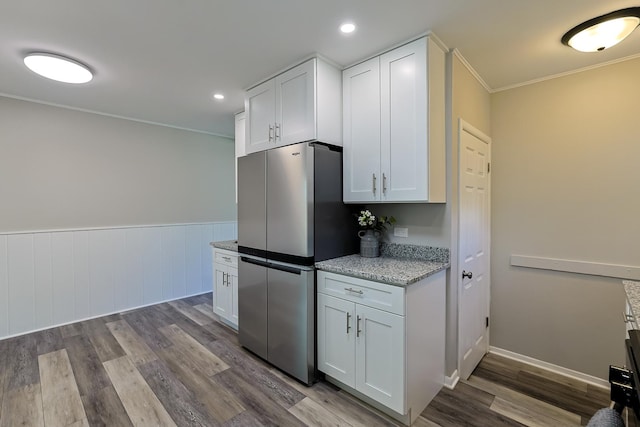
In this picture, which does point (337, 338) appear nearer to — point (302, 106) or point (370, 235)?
point (370, 235)

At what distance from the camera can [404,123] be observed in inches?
78.7

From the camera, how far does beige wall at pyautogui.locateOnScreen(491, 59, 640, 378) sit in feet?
7.06

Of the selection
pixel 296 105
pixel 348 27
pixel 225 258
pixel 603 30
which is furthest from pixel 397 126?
pixel 225 258

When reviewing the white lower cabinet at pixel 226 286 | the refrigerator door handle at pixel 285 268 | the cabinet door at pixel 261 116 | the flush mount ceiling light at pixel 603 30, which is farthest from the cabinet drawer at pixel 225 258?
the flush mount ceiling light at pixel 603 30

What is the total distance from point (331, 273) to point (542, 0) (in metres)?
2.02

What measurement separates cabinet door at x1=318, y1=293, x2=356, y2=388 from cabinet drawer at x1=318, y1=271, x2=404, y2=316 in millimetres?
58

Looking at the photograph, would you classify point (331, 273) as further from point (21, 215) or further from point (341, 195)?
point (21, 215)

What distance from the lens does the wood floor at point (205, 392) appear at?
1.83 metres

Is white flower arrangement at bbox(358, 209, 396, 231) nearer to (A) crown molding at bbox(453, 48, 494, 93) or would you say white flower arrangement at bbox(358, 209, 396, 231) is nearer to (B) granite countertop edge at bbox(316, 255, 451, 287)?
(B) granite countertop edge at bbox(316, 255, 451, 287)

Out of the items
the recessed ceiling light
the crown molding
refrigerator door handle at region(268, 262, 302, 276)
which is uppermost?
the recessed ceiling light

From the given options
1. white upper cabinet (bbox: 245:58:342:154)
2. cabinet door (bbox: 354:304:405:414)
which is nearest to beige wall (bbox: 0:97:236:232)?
white upper cabinet (bbox: 245:58:342:154)

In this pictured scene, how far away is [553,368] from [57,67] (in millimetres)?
4653

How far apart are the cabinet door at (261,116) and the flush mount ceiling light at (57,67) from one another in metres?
1.30

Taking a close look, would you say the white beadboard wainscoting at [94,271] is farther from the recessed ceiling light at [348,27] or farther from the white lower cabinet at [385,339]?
the recessed ceiling light at [348,27]
